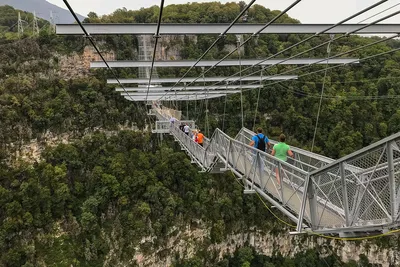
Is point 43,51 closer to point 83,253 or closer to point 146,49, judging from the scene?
point 146,49

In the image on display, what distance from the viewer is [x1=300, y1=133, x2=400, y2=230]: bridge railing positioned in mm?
2787

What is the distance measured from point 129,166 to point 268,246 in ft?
43.4

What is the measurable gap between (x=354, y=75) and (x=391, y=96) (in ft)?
13.6

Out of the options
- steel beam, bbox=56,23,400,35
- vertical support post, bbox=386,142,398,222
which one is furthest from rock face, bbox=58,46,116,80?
vertical support post, bbox=386,142,398,222

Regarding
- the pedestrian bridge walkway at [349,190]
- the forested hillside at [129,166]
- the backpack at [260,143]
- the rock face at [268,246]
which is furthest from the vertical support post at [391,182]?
the rock face at [268,246]

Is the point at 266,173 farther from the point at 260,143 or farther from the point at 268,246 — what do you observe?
the point at 268,246

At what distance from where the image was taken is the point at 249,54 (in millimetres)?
34344

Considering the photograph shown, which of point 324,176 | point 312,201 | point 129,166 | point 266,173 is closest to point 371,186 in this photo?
point 324,176

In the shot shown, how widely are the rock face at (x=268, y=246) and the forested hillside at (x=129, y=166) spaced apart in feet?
0.35

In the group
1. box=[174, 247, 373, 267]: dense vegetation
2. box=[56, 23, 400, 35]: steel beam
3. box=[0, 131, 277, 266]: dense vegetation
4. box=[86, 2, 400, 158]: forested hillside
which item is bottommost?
box=[174, 247, 373, 267]: dense vegetation

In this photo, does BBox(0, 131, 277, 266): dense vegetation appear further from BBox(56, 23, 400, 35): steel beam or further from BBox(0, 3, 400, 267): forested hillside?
BBox(56, 23, 400, 35): steel beam

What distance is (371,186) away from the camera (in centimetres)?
321

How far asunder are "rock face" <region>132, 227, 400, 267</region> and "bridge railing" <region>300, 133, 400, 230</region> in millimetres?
20642

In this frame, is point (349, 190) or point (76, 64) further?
point (76, 64)
